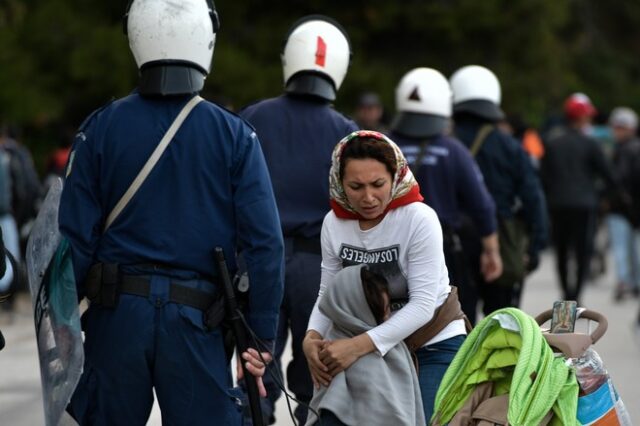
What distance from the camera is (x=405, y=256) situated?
17.1 feet

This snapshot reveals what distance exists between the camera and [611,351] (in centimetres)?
1212

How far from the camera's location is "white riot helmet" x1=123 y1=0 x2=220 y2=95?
5.31m

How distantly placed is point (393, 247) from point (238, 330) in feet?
1.91

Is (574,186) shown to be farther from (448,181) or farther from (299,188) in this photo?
(299,188)

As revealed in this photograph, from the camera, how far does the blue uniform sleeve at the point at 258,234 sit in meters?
5.24

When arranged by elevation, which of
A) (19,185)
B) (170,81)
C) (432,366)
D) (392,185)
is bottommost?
(19,185)

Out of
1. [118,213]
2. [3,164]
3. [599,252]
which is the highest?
[118,213]

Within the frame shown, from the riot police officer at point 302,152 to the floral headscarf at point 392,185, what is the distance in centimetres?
148

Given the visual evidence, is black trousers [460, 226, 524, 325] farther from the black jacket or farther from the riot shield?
the black jacket

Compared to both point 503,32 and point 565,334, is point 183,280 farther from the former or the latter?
point 503,32

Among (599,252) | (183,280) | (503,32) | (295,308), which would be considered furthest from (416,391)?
(503,32)

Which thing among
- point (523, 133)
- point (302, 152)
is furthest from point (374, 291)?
point (523, 133)

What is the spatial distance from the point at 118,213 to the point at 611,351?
7570mm

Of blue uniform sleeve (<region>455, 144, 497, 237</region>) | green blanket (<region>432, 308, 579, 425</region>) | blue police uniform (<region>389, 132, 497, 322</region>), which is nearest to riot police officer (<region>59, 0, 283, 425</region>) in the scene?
green blanket (<region>432, 308, 579, 425</region>)
